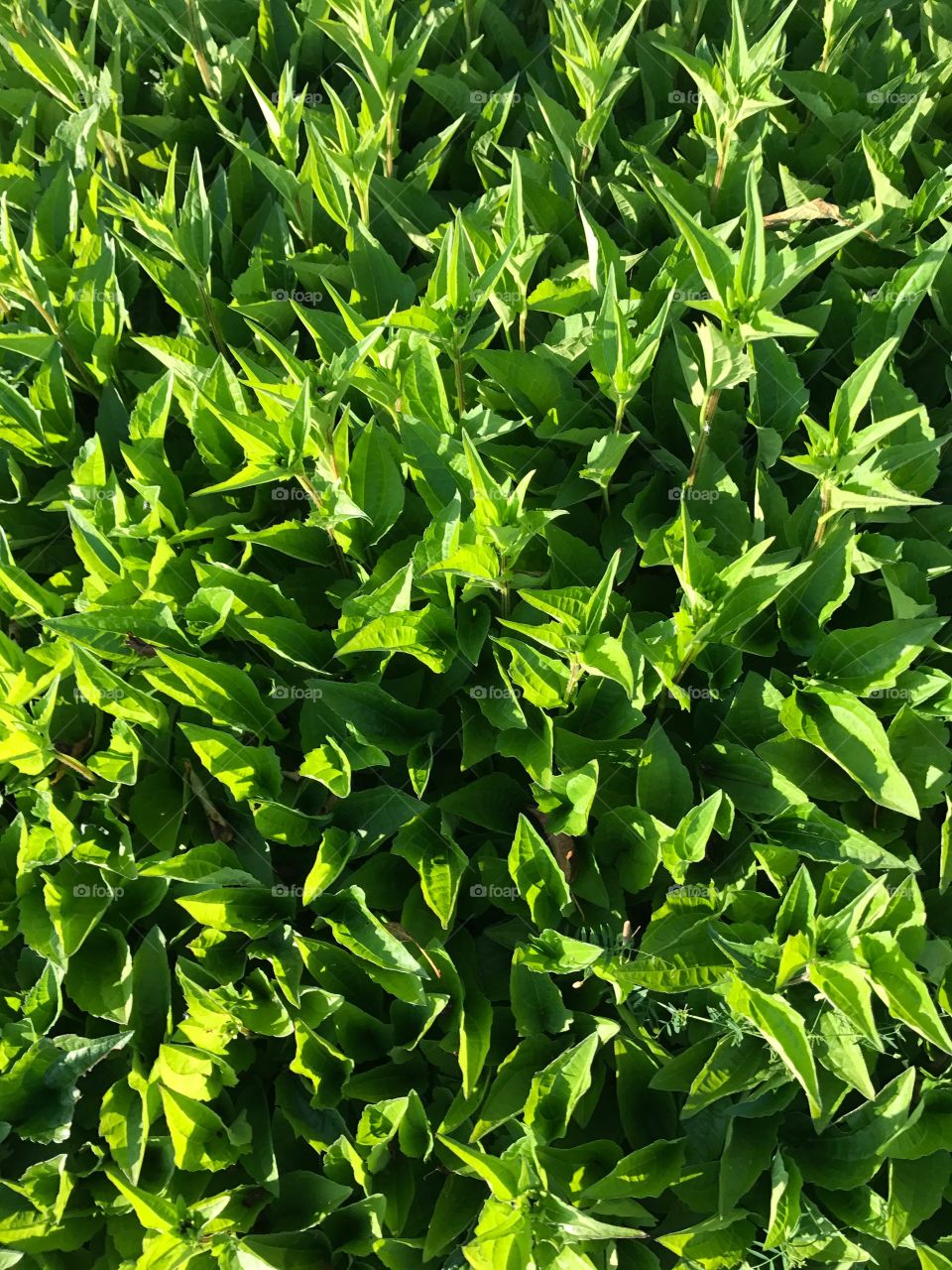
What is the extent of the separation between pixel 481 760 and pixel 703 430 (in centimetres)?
88

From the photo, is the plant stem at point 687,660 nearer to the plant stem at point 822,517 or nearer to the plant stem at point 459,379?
the plant stem at point 822,517

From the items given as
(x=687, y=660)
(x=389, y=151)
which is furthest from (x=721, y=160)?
(x=687, y=660)

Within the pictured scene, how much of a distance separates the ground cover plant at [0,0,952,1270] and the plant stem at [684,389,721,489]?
0.01 meters

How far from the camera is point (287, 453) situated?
2146 mm

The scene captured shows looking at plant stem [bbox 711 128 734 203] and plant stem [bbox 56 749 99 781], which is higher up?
plant stem [bbox 711 128 734 203]

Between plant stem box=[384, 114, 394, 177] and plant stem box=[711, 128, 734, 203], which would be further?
plant stem box=[384, 114, 394, 177]

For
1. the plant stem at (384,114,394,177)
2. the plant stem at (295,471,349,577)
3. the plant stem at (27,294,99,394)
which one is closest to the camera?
the plant stem at (295,471,349,577)

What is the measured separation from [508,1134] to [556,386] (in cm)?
167

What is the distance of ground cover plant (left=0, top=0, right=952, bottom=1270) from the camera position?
2006 mm

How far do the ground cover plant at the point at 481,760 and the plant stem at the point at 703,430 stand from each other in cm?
1

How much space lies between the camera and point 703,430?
2258mm

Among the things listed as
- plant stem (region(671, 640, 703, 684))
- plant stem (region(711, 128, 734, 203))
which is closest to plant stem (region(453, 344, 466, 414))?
plant stem (region(671, 640, 703, 684))

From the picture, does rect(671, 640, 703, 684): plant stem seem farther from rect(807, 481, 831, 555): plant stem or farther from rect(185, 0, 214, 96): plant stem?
rect(185, 0, 214, 96): plant stem

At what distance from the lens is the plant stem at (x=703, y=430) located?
7.26 feet
